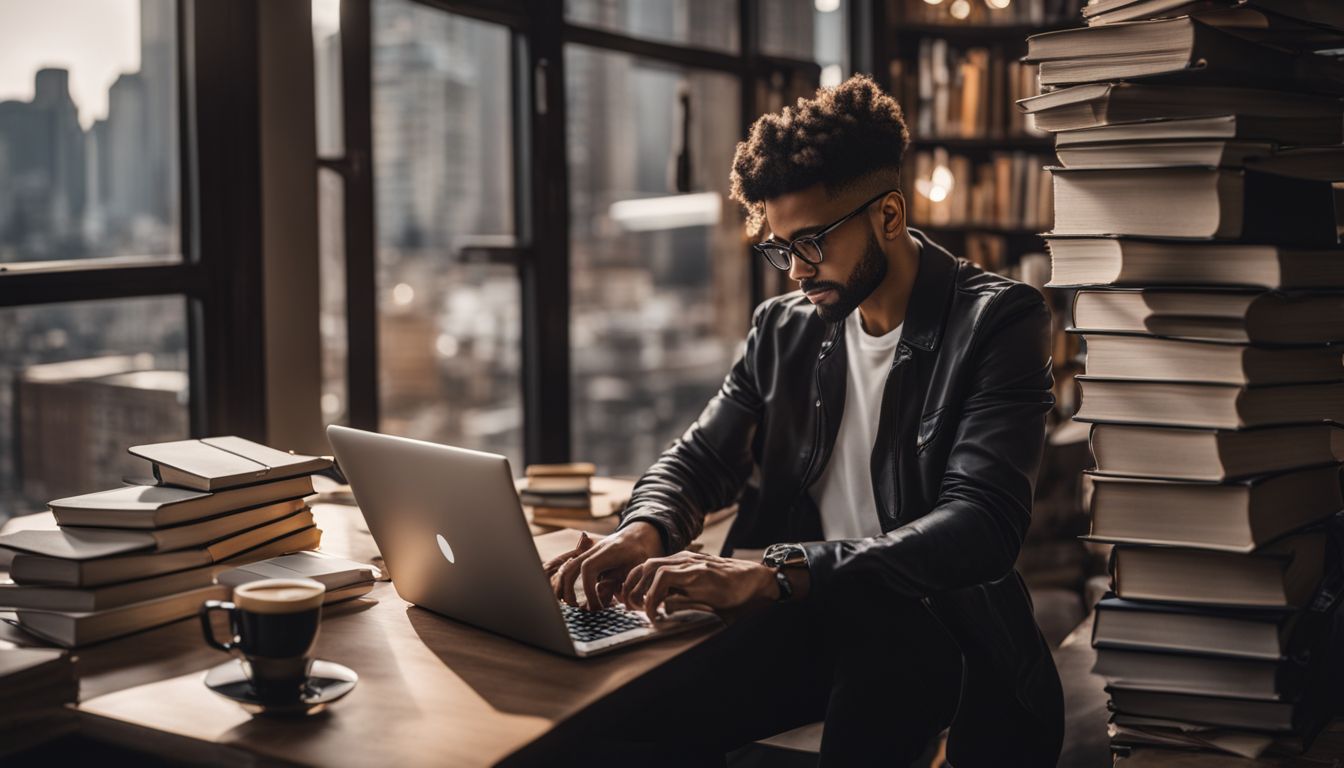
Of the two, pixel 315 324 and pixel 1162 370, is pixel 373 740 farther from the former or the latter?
pixel 315 324

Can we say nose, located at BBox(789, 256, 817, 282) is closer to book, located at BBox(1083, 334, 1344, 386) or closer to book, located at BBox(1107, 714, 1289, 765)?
book, located at BBox(1083, 334, 1344, 386)

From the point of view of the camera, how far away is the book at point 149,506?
1455 mm

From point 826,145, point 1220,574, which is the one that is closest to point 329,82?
point 826,145

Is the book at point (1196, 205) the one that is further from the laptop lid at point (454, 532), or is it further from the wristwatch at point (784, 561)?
the laptop lid at point (454, 532)

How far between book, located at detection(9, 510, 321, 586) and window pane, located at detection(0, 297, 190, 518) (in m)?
0.86

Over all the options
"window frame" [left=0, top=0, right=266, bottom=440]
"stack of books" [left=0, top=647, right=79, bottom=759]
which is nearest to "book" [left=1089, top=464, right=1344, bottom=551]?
"stack of books" [left=0, top=647, right=79, bottom=759]

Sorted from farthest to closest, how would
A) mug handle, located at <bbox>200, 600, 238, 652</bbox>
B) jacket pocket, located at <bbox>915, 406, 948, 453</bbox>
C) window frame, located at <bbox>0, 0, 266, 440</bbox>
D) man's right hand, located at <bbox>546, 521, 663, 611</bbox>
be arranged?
1. window frame, located at <bbox>0, 0, 266, 440</bbox>
2. jacket pocket, located at <bbox>915, 406, 948, 453</bbox>
3. man's right hand, located at <bbox>546, 521, 663, 611</bbox>
4. mug handle, located at <bbox>200, 600, 238, 652</bbox>

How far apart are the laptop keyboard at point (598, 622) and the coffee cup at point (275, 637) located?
0.30 metres

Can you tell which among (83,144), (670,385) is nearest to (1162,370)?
(83,144)

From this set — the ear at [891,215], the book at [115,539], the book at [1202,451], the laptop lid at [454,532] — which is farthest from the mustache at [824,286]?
the book at [115,539]

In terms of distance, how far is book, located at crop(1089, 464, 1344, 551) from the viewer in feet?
Answer: 5.25

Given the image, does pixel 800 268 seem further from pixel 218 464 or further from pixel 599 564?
pixel 218 464

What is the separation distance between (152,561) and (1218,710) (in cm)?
140

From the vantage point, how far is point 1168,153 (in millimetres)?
1610
